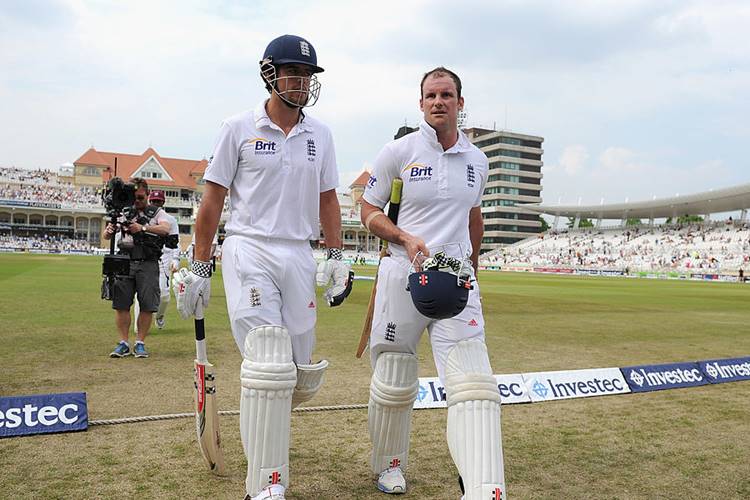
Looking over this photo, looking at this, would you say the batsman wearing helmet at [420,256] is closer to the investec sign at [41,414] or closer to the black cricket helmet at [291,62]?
the black cricket helmet at [291,62]

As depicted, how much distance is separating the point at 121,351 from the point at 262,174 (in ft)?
17.8

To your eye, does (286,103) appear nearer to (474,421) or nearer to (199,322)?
(199,322)

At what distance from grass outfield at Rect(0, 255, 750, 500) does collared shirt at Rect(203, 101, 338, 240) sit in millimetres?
1600

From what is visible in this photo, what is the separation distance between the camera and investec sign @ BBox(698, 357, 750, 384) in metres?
7.29

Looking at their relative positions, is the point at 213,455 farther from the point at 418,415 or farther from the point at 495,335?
the point at 495,335

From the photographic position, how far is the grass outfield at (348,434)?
148 inches

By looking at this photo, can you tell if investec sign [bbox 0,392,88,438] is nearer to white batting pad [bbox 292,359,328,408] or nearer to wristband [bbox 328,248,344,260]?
white batting pad [bbox 292,359,328,408]

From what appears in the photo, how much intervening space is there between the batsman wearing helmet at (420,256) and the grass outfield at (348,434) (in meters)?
0.48

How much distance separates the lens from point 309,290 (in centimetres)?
368

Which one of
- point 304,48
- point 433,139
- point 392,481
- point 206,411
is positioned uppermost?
point 304,48

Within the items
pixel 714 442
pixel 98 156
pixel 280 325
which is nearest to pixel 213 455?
pixel 280 325

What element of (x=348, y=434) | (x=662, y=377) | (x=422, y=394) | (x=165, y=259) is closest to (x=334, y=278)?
(x=348, y=434)

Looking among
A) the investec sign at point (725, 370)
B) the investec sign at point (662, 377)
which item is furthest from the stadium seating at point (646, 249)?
the investec sign at point (662, 377)

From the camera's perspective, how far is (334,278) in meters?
3.87
